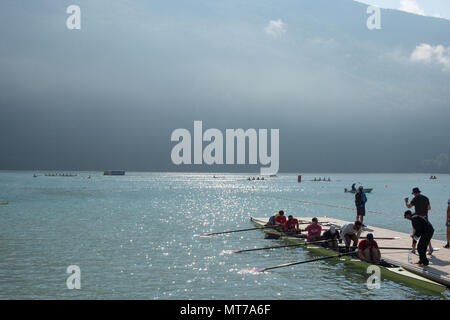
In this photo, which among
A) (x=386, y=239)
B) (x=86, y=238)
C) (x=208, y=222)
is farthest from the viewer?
(x=208, y=222)

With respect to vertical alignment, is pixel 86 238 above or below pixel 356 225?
below

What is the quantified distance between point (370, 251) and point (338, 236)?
3.82m

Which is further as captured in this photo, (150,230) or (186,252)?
(150,230)

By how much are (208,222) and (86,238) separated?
1412cm

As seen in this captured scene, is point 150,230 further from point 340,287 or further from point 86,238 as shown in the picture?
point 340,287

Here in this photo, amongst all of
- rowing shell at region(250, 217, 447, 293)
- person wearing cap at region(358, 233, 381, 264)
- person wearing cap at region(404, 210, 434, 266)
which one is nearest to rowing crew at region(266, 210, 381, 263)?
person wearing cap at region(358, 233, 381, 264)

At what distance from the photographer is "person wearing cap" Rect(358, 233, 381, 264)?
17.8m

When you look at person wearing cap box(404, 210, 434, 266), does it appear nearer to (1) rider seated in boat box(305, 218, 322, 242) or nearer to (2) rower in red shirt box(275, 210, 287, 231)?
(1) rider seated in boat box(305, 218, 322, 242)

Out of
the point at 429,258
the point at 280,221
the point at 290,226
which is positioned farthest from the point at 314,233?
the point at 429,258

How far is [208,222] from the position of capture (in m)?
40.5

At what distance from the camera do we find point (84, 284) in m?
16.8
